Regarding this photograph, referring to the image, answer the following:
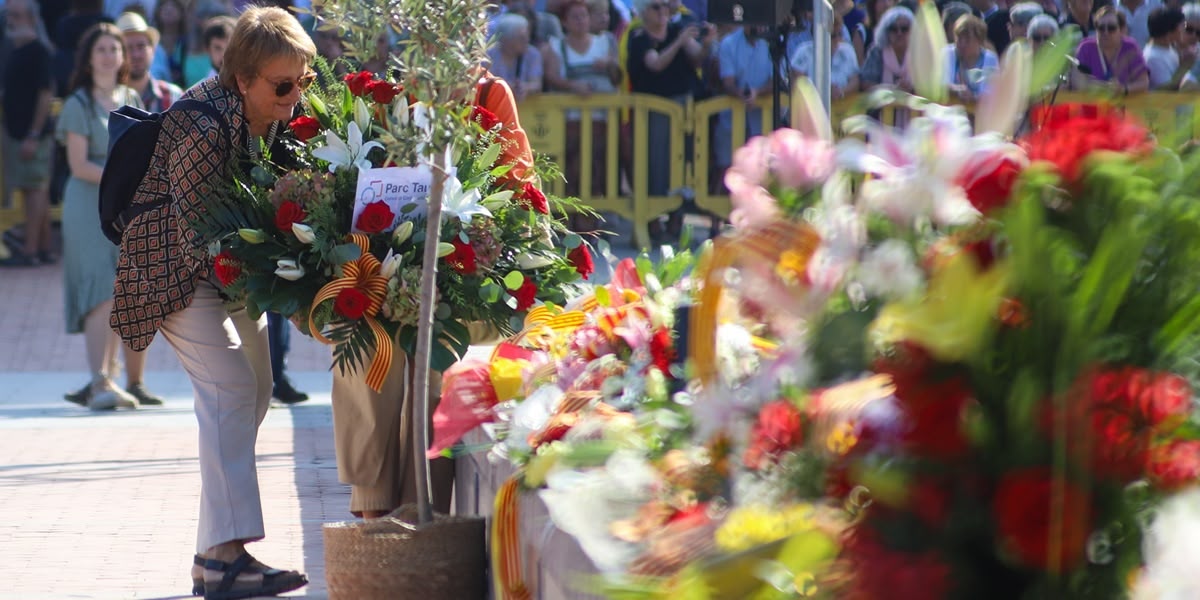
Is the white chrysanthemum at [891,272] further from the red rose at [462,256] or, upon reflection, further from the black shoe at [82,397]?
the black shoe at [82,397]

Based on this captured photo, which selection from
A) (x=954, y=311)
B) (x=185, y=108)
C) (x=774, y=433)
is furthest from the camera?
(x=185, y=108)

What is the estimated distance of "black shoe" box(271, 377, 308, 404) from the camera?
8.91 m

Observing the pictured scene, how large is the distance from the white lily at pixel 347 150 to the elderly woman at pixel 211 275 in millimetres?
179

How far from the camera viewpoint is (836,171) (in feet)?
6.34

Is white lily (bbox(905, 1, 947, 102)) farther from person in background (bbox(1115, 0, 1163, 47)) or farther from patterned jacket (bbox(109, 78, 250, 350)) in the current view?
person in background (bbox(1115, 0, 1163, 47))

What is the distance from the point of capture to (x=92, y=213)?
8719mm

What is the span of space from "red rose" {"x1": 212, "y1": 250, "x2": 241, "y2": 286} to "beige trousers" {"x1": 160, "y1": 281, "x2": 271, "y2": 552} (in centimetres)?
24

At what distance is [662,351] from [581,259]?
4.80ft

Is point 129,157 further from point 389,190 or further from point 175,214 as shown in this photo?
point 389,190

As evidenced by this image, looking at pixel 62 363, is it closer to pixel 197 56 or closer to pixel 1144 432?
pixel 197 56

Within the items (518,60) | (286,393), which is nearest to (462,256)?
(286,393)

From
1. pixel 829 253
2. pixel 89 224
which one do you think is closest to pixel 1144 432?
pixel 829 253

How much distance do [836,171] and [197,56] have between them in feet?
40.1

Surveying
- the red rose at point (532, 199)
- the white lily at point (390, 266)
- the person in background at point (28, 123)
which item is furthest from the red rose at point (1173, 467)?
the person in background at point (28, 123)
